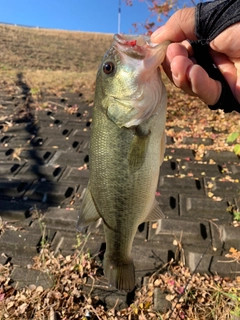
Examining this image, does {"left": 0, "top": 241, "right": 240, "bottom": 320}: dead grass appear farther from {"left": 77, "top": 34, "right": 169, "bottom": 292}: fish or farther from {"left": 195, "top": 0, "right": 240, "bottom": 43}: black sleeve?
{"left": 195, "top": 0, "right": 240, "bottom": 43}: black sleeve

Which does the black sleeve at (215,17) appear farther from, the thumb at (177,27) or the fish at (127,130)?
the fish at (127,130)

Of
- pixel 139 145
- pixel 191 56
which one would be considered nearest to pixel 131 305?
pixel 139 145

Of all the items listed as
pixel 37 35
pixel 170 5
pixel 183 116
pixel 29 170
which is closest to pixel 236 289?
pixel 29 170

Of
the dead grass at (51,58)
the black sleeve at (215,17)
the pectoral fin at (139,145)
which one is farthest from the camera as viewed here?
the dead grass at (51,58)

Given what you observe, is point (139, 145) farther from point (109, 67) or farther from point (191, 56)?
point (191, 56)

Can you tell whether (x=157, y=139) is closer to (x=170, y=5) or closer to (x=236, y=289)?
(x=236, y=289)

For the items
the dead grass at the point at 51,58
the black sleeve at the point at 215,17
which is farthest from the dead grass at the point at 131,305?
the dead grass at the point at 51,58
